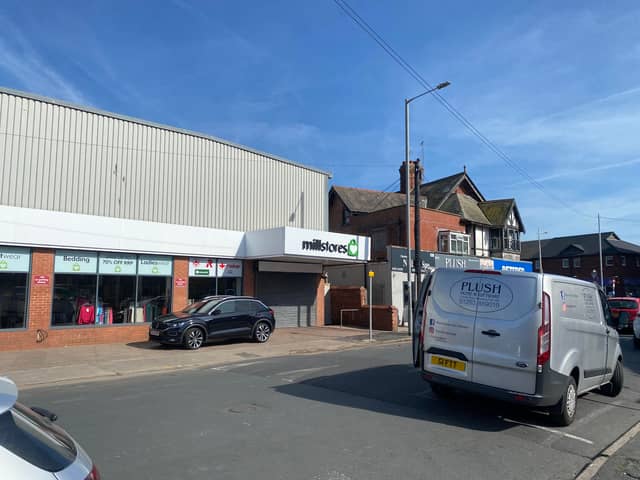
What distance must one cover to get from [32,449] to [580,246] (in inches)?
2696

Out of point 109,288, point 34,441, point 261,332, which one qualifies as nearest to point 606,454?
point 34,441

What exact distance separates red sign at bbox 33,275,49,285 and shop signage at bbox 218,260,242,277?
651cm

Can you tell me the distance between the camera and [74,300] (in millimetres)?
15750

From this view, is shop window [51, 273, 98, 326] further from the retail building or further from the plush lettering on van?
the plush lettering on van

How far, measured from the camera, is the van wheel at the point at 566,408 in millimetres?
6330

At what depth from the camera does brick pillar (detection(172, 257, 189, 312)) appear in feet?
59.7

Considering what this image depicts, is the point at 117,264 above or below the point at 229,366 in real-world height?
above

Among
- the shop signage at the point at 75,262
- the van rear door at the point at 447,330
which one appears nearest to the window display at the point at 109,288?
the shop signage at the point at 75,262

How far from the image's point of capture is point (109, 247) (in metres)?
16.3

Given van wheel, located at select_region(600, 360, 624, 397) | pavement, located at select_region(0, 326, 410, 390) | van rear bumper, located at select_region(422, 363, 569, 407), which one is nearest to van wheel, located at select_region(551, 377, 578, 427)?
van rear bumper, located at select_region(422, 363, 569, 407)

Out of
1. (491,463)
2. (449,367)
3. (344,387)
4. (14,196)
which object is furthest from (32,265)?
(491,463)

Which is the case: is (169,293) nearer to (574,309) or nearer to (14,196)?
(14,196)

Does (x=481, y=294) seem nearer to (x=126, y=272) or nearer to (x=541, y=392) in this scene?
(x=541, y=392)

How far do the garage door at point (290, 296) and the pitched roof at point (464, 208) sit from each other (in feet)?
67.1
